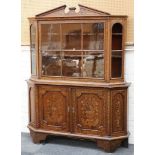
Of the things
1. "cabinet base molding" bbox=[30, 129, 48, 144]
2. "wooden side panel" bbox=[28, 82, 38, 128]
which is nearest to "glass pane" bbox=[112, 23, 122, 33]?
"wooden side panel" bbox=[28, 82, 38, 128]

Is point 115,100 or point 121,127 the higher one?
point 115,100

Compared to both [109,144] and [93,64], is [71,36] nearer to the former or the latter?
[93,64]

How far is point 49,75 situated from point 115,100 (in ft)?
2.85

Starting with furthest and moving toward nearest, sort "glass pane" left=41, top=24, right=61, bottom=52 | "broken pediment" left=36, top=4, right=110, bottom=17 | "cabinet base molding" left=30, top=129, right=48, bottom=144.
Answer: "cabinet base molding" left=30, top=129, right=48, bottom=144 < "glass pane" left=41, top=24, right=61, bottom=52 < "broken pediment" left=36, top=4, right=110, bottom=17

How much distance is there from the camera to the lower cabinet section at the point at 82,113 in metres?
3.26

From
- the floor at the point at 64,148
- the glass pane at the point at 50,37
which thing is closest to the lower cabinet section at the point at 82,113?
the floor at the point at 64,148

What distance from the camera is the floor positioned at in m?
3.31

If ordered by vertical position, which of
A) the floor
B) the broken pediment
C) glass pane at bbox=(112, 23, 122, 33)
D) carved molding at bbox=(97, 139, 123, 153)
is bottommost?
the floor

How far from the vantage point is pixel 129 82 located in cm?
338

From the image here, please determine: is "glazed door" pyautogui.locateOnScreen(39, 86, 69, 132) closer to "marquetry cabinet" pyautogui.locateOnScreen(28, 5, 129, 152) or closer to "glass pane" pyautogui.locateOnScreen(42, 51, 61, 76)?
"marquetry cabinet" pyautogui.locateOnScreen(28, 5, 129, 152)

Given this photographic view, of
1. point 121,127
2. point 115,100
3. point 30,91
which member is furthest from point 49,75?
point 121,127

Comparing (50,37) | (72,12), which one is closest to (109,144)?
(50,37)

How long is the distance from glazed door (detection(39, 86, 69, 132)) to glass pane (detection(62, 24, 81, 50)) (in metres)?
0.53
